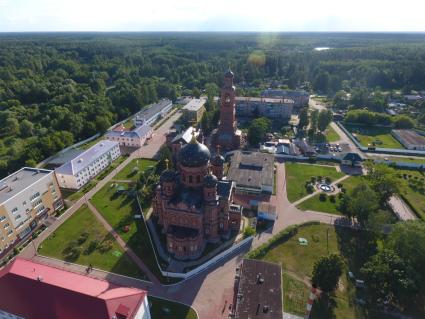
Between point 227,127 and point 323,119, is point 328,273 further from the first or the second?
point 323,119

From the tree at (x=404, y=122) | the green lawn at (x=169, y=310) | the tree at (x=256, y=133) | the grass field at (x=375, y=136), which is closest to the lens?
the green lawn at (x=169, y=310)

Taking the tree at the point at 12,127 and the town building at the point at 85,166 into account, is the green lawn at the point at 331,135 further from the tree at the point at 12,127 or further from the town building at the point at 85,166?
the tree at the point at 12,127

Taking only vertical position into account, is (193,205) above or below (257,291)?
above

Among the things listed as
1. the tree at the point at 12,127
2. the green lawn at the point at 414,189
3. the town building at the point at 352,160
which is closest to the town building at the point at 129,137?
the tree at the point at 12,127

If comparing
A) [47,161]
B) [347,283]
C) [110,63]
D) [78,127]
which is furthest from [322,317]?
[110,63]

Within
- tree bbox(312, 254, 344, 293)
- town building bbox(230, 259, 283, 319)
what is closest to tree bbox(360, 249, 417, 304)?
tree bbox(312, 254, 344, 293)

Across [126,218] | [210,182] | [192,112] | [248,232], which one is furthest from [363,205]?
[192,112]

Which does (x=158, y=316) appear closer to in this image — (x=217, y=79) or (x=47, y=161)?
(x=47, y=161)

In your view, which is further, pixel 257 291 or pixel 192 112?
pixel 192 112
